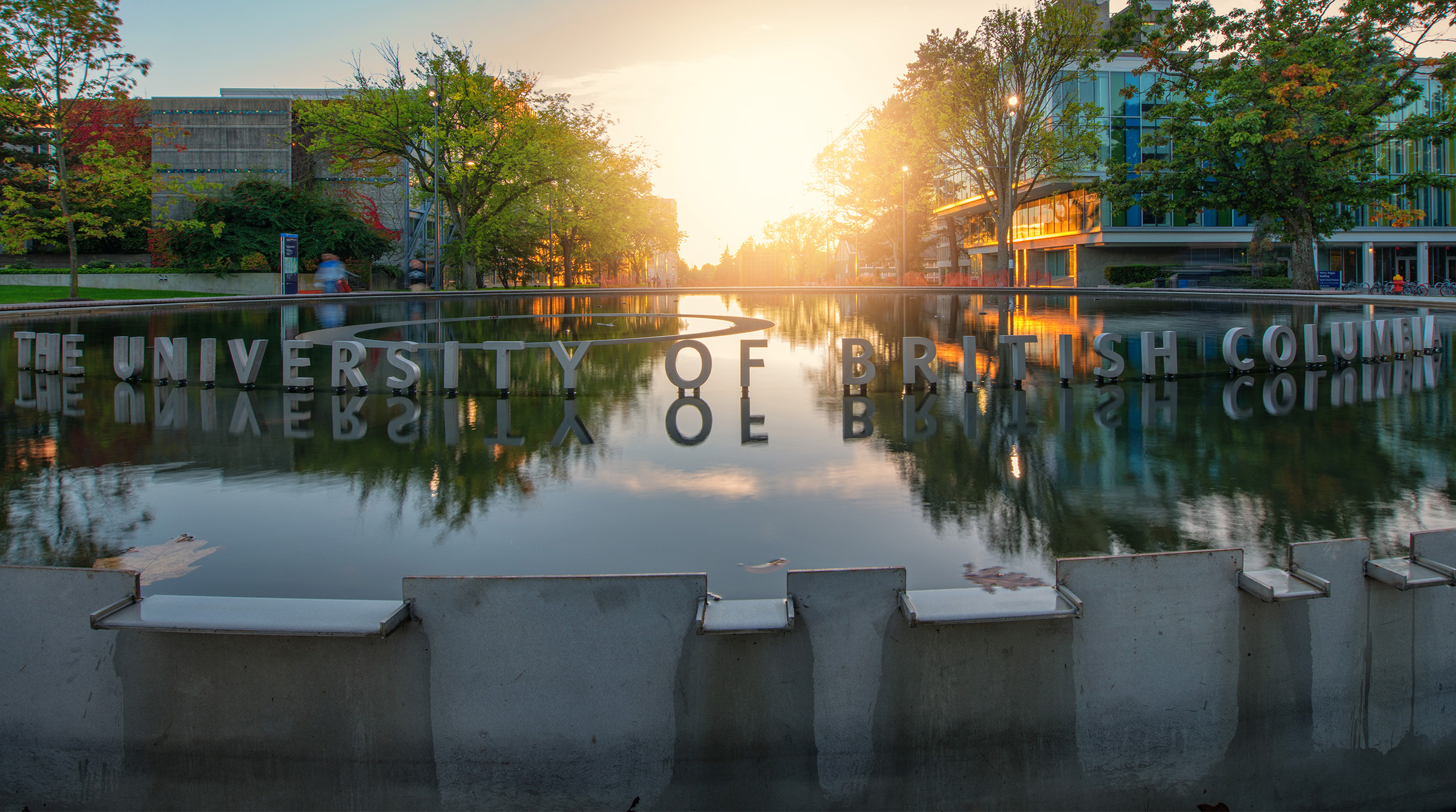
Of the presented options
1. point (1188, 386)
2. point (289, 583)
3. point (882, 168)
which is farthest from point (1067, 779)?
point (882, 168)

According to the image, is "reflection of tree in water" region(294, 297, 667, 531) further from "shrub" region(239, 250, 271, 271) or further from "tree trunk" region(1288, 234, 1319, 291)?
"shrub" region(239, 250, 271, 271)

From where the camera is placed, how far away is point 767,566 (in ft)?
17.0

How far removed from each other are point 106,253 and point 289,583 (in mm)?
75037

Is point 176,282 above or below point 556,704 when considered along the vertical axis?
above

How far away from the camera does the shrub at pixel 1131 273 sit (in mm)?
59081

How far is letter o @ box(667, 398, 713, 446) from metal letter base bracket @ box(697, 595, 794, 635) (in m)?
5.03

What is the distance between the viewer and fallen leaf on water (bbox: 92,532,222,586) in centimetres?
517

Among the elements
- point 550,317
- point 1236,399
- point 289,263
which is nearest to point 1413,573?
point 1236,399

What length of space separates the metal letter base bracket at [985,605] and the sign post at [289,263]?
4892 centimetres

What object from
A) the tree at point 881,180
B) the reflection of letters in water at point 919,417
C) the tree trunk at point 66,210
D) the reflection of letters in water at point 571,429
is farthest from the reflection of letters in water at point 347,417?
the tree at point 881,180

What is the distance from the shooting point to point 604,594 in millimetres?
3844

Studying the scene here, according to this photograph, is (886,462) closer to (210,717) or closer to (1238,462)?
(1238,462)

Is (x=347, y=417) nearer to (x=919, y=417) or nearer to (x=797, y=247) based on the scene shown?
(x=919, y=417)

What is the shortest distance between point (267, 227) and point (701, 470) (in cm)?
5493
